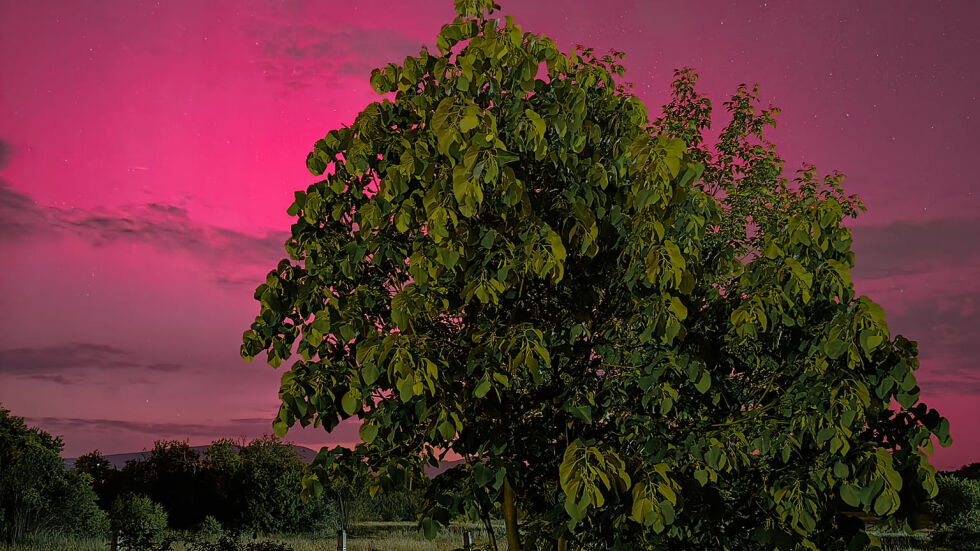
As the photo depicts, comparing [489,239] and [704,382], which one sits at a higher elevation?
[489,239]

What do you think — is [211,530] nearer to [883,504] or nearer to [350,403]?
[350,403]

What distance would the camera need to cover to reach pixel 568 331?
229 inches

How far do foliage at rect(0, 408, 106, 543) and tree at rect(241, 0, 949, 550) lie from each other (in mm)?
24680

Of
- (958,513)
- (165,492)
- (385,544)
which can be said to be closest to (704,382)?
(385,544)

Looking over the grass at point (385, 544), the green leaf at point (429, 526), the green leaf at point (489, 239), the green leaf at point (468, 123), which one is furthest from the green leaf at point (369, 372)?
the grass at point (385, 544)

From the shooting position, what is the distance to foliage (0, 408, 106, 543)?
2625cm

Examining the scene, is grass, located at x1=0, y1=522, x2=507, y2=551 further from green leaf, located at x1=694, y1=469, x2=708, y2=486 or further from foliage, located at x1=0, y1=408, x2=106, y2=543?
green leaf, located at x1=694, y1=469, x2=708, y2=486

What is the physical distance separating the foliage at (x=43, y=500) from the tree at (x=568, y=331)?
24.7 m

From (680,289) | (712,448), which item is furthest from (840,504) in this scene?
(680,289)

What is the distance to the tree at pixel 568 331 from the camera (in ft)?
15.1

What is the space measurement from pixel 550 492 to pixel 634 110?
2969 millimetres

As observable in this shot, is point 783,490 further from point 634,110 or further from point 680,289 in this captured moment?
point 634,110

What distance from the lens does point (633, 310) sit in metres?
5.76

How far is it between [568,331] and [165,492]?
32.3m
